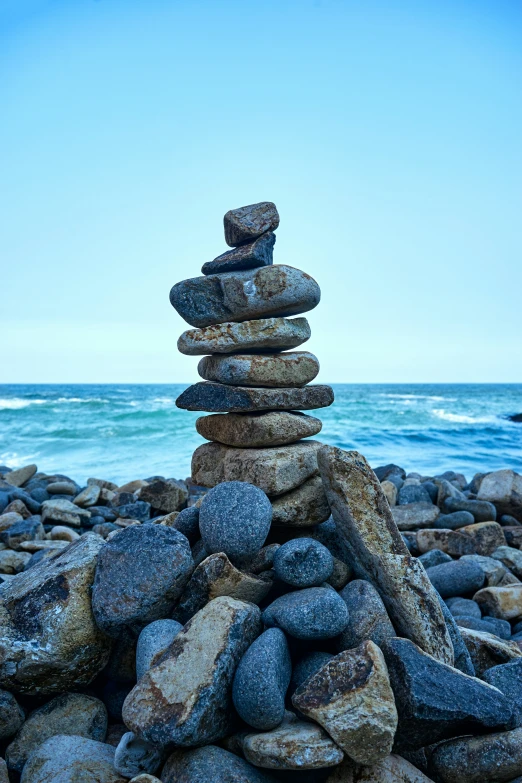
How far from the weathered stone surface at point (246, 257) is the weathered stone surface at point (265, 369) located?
785mm

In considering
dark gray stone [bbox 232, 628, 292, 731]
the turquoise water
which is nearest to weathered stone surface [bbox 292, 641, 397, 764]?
dark gray stone [bbox 232, 628, 292, 731]

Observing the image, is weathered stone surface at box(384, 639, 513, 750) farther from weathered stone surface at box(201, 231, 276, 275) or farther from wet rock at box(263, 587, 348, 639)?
weathered stone surface at box(201, 231, 276, 275)

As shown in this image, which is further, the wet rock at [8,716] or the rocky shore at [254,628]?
the wet rock at [8,716]

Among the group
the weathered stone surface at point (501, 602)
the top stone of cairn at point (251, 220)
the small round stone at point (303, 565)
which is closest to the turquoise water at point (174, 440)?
the weathered stone surface at point (501, 602)

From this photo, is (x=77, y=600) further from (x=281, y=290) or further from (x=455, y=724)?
(x=281, y=290)

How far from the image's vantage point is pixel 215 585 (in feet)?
12.4

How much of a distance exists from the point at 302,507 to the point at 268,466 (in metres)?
0.42

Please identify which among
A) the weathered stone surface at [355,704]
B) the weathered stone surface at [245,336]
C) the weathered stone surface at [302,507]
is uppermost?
the weathered stone surface at [245,336]

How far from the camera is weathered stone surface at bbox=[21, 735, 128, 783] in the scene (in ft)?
10.2

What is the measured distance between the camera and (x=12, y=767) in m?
3.50

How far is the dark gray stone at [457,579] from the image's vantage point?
6488 mm

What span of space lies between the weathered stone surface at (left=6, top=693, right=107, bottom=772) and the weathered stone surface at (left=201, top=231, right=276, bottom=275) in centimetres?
348

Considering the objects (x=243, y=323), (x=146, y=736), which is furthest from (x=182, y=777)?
(x=243, y=323)

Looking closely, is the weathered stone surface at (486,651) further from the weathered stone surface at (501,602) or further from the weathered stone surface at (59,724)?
the weathered stone surface at (59,724)
